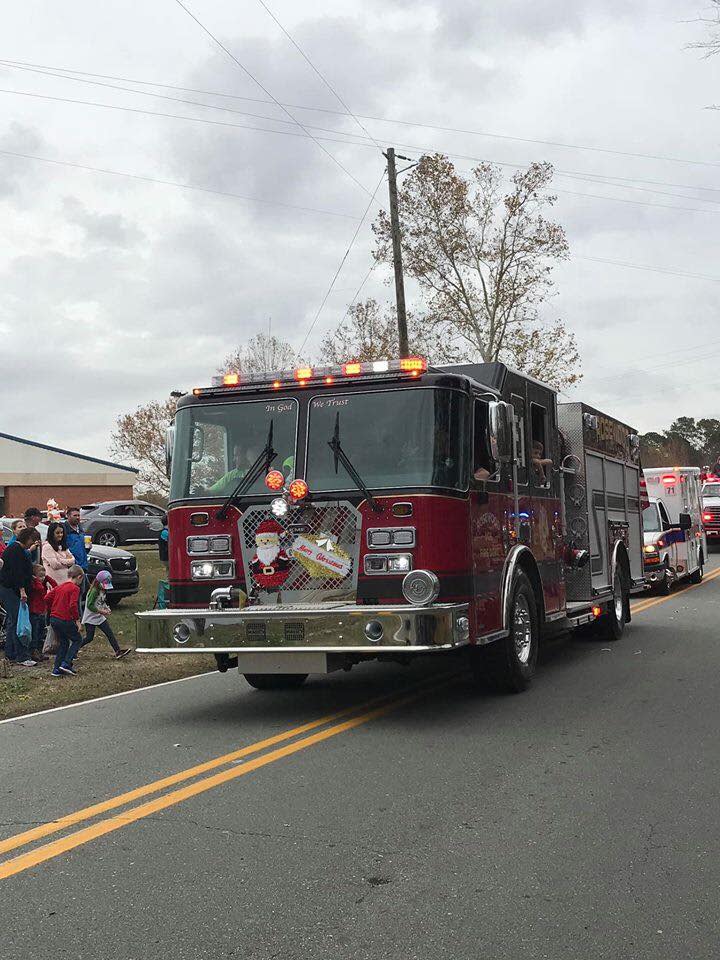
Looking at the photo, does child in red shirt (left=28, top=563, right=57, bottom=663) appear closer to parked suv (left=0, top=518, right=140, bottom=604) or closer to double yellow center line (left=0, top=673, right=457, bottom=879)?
double yellow center line (left=0, top=673, right=457, bottom=879)

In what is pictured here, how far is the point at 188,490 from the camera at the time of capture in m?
8.83

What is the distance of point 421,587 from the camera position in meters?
7.86

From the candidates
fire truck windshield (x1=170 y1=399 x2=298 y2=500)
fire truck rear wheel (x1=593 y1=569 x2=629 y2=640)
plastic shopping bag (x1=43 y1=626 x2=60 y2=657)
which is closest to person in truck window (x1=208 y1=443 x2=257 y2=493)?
fire truck windshield (x1=170 y1=399 x2=298 y2=500)

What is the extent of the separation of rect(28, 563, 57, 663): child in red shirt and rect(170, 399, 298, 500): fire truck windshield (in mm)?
3989

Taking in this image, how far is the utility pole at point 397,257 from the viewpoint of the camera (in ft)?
76.9

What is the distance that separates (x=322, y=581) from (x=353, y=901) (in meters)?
4.02

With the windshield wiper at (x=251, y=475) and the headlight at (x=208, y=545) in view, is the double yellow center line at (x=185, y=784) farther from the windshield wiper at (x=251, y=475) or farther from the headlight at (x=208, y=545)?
the windshield wiper at (x=251, y=475)

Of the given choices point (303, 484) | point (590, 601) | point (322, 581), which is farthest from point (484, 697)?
point (590, 601)

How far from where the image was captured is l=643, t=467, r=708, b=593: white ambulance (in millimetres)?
20062

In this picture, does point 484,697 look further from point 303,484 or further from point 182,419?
point 182,419

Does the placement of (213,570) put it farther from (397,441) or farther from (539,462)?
(539,462)

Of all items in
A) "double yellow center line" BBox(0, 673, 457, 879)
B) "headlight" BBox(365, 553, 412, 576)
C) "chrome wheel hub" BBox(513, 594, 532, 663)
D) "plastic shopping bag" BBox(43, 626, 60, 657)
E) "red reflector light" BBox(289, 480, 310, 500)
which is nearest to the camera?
"double yellow center line" BBox(0, 673, 457, 879)

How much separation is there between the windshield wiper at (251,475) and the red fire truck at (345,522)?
1 cm

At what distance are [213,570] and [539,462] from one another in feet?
12.5
